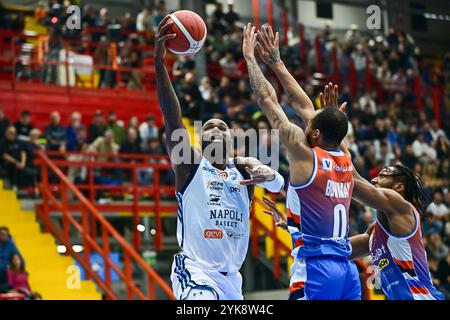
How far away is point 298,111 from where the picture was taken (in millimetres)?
7672

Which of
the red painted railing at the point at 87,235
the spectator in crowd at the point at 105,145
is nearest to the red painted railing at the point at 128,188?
the spectator in crowd at the point at 105,145

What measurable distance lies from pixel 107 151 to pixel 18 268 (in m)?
4.21

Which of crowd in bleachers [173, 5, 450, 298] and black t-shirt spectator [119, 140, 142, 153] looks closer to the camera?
black t-shirt spectator [119, 140, 142, 153]

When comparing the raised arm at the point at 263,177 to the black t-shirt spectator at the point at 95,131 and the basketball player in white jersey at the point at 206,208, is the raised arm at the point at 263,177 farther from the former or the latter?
the black t-shirt spectator at the point at 95,131

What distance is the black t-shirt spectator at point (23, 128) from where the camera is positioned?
16.5 metres

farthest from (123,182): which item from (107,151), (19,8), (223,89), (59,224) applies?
(19,8)

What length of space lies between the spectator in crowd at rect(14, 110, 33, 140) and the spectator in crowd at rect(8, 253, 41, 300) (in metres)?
3.80

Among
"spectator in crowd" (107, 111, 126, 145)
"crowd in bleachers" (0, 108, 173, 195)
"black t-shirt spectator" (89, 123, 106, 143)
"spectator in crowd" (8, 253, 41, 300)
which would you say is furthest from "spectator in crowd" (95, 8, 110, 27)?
"spectator in crowd" (8, 253, 41, 300)

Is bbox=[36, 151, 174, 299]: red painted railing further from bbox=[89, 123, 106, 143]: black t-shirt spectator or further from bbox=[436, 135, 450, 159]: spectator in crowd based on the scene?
bbox=[436, 135, 450, 159]: spectator in crowd

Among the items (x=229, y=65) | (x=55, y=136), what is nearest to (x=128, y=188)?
(x=55, y=136)

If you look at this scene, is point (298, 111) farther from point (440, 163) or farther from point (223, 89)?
point (440, 163)

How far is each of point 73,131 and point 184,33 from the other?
32.5ft

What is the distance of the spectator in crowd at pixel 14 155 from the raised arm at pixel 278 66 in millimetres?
8936

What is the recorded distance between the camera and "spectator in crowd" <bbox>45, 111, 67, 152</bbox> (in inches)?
654
